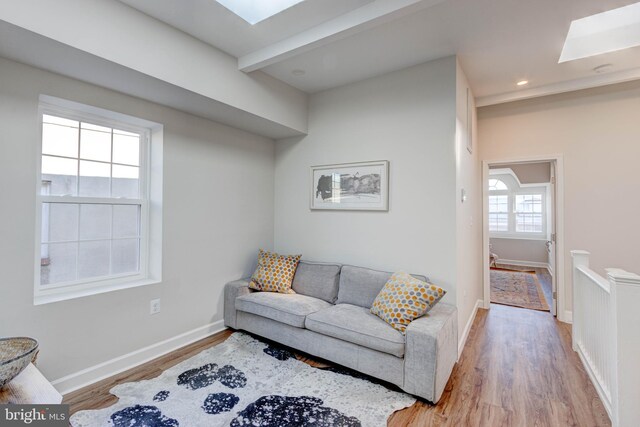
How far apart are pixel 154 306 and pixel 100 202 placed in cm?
101

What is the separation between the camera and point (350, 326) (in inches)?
94.5

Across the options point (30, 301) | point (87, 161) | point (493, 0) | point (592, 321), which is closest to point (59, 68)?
point (87, 161)

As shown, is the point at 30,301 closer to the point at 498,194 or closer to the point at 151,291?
the point at 151,291

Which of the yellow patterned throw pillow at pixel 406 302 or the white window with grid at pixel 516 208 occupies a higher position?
the white window with grid at pixel 516 208

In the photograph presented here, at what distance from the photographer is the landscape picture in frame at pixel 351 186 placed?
3.14 m

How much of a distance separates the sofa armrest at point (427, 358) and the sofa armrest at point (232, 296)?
5.82 ft

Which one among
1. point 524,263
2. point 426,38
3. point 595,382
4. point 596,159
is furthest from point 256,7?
point 524,263

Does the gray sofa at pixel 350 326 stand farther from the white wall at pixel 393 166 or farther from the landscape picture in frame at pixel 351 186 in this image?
the landscape picture in frame at pixel 351 186

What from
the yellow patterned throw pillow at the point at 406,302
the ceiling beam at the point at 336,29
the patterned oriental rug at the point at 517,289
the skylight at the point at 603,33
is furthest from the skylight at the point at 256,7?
the patterned oriental rug at the point at 517,289

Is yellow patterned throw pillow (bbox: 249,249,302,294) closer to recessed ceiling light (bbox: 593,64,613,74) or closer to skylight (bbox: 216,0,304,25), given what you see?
skylight (bbox: 216,0,304,25)

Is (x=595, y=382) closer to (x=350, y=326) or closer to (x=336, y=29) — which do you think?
(x=350, y=326)

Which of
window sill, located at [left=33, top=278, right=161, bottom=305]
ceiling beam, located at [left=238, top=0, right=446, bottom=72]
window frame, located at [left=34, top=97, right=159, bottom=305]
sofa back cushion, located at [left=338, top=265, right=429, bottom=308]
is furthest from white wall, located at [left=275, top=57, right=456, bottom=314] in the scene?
window sill, located at [left=33, top=278, right=161, bottom=305]

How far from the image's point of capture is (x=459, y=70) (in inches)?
113

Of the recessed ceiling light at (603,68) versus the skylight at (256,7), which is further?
the recessed ceiling light at (603,68)
